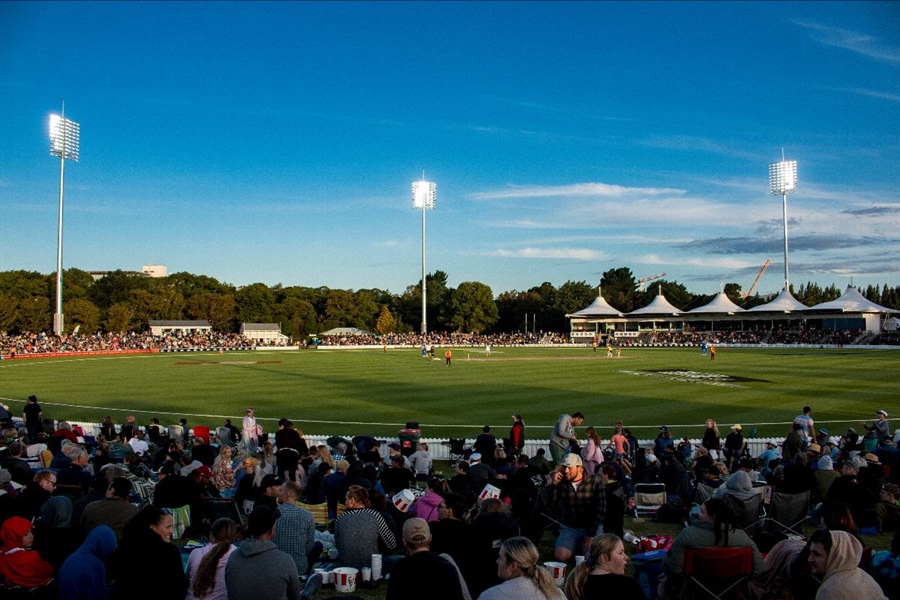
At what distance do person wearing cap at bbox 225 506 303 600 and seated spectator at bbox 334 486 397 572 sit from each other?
7.61 ft

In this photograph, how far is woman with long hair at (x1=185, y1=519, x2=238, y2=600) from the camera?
610 centimetres

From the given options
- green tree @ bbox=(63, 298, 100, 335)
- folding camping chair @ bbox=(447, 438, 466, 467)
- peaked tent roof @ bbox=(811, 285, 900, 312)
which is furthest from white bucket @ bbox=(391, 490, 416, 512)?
green tree @ bbox=(63, 298, 100, 335)

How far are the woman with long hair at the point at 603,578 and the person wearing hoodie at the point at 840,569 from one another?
1.54 meters

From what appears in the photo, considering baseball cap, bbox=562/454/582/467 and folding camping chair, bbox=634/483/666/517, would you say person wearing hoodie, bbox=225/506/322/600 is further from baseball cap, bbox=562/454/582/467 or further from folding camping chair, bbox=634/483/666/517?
folding camping chair, bbox=634/483/666/517

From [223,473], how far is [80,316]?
360 ft

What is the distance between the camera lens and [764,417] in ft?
79.8

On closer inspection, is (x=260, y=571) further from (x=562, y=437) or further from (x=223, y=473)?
(x=562, y=437)

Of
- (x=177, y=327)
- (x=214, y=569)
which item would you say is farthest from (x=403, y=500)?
(x=177, y=327)

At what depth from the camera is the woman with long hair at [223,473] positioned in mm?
12836

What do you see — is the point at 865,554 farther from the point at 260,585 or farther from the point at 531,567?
the point at 260,585

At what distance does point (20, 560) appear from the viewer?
7.26 m

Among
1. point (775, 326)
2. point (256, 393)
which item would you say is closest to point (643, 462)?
point (256, 393)

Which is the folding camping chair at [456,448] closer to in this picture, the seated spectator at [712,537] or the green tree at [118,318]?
the seated spectator at [712,537]

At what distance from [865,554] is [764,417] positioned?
61.4 feet
